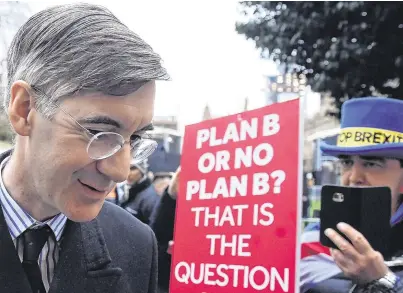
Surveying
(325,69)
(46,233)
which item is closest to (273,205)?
(46,233)

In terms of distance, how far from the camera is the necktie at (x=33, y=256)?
1.36 metres

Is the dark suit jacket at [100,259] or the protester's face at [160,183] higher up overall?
the protester's face at [160,183]

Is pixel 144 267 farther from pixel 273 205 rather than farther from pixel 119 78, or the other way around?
pixel 119 78

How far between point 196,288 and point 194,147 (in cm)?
52

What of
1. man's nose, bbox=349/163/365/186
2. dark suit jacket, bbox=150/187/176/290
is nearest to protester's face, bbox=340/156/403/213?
man's nose, bbox=349/163/365/186

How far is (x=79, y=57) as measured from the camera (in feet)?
4.04

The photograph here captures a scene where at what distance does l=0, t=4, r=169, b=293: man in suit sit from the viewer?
1.23 metres

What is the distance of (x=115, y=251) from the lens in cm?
157

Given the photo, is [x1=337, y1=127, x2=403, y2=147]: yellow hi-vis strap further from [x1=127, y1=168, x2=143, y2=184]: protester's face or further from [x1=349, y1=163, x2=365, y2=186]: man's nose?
[x1=127, y1=168, x2=143, y2=184]: protester's face

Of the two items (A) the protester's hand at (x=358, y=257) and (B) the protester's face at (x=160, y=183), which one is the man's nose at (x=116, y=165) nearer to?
(A) the protester's hand at (x=358, y=257)

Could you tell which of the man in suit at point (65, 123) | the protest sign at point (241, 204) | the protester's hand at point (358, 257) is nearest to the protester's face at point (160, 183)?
the protest sign at point (241, 204)

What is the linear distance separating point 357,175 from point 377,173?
0.29ft

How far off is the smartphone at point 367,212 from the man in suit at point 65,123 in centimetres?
96

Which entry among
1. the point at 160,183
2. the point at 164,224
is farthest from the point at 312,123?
the point at 164,224
